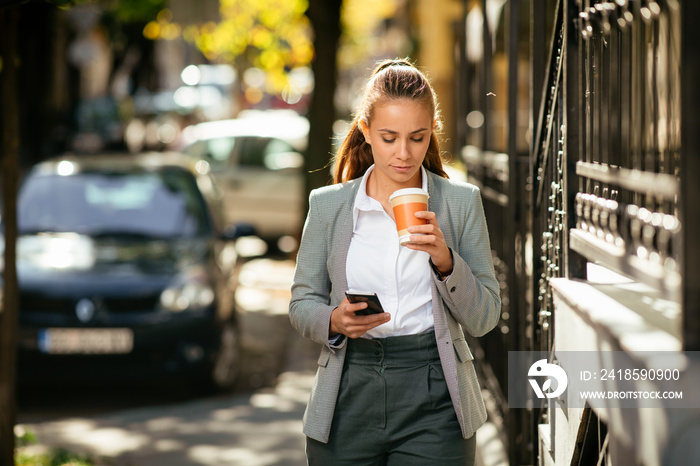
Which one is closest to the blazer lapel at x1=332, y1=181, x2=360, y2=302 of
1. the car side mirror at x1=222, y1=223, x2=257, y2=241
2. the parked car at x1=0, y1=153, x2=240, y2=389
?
the parked car at x1=0, y1=153, x2=240, y2=389

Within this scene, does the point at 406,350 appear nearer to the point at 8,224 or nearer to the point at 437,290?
the point at 437,290

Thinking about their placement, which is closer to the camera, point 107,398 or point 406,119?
point 406,119

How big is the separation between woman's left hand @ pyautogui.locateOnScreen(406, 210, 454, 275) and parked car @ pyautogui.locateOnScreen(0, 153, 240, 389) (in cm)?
474

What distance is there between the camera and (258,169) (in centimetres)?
1524

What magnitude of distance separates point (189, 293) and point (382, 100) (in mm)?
4782

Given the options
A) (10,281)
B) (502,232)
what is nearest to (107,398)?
(10,281)

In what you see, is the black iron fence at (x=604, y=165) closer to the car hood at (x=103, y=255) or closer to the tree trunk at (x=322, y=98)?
the car hood at (x=103, y=255)

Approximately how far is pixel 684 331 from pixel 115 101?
31.8 meters

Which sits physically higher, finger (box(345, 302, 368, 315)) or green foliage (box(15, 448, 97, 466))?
finger (box(345, 302, 368, 315))

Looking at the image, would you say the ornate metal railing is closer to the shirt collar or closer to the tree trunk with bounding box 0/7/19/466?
the shirt collar

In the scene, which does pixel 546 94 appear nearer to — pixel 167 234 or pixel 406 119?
pixel 406 119

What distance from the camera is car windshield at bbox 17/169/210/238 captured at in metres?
8.05

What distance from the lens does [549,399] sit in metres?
3.83

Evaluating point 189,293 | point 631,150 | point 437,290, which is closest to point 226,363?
point 189,293
